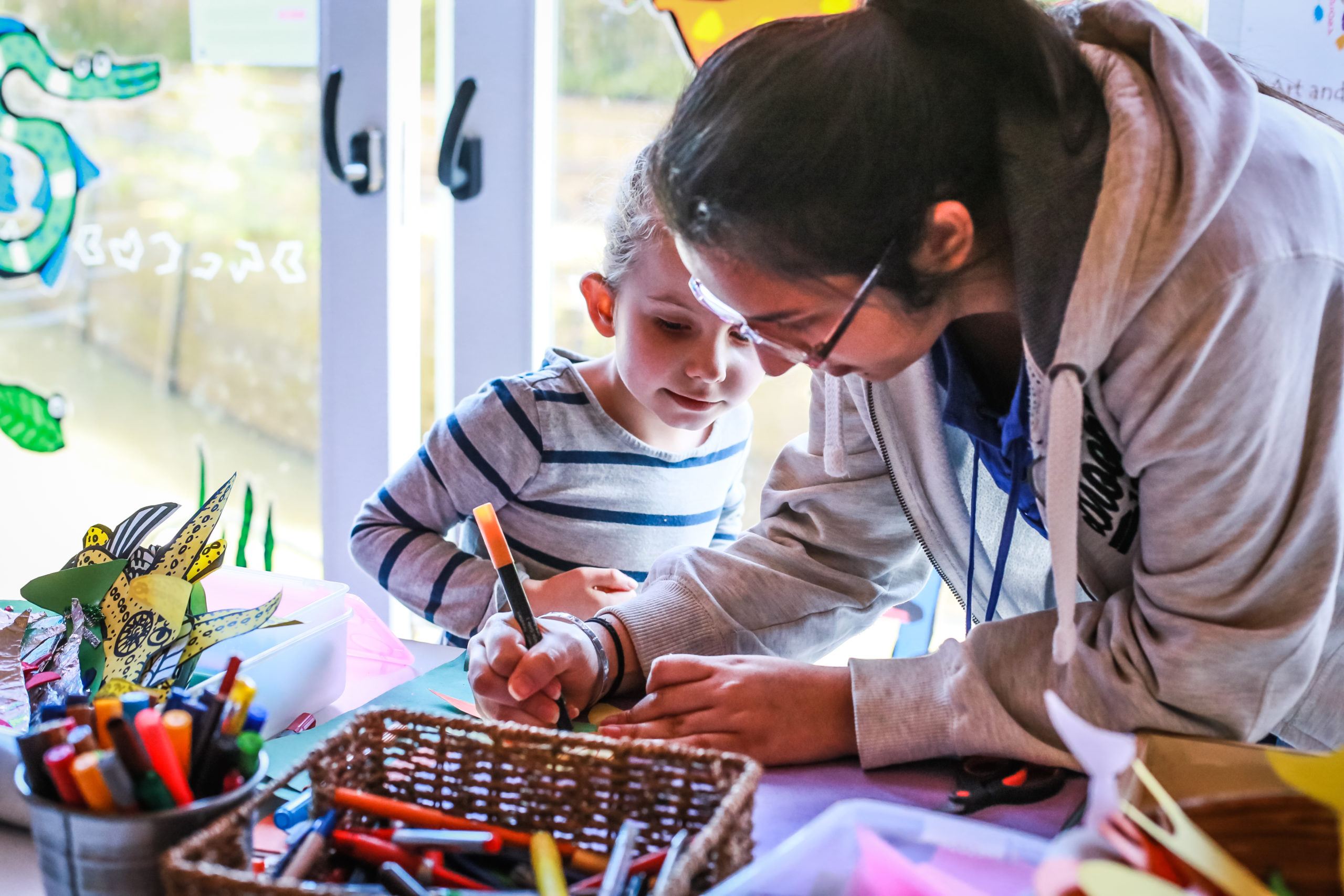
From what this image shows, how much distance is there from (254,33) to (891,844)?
1810mm

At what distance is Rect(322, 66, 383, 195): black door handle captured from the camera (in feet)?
5.61

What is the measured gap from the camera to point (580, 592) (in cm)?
100

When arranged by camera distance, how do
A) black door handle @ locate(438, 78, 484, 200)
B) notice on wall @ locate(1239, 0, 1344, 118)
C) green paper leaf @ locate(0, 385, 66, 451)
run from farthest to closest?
green paper leaf @ locate(0, 385, 66, 451) → black door handle @ locate(438, 78, 484, 200) → notice on wall @ locate(1239, 0, 1344, 118)

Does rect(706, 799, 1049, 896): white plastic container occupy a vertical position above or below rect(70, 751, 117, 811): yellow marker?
below

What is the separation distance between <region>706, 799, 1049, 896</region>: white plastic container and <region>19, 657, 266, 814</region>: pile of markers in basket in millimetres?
218

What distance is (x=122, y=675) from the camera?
0.61 m

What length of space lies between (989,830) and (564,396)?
0.82m

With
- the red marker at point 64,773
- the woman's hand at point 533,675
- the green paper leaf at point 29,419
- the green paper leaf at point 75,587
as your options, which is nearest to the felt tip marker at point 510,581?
the woman's hand at point 533,675

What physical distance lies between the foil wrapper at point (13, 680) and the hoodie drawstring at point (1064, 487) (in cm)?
59

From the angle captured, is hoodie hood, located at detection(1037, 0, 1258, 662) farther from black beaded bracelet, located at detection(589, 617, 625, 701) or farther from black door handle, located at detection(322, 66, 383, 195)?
black door handle, located at detection(322, 66, 383, 195)

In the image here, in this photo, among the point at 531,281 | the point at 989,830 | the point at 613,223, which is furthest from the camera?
the point at 531,281

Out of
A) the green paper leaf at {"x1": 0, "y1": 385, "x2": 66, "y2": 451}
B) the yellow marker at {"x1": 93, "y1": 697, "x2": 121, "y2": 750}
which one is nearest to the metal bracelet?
the yellow marker at {"x1": 93, "y1": 697, "x2": 121, "y2": 750}

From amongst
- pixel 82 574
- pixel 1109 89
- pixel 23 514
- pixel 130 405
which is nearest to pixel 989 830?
pixel 1109 89

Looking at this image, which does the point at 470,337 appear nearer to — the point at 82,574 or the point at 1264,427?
the point at 82,574
